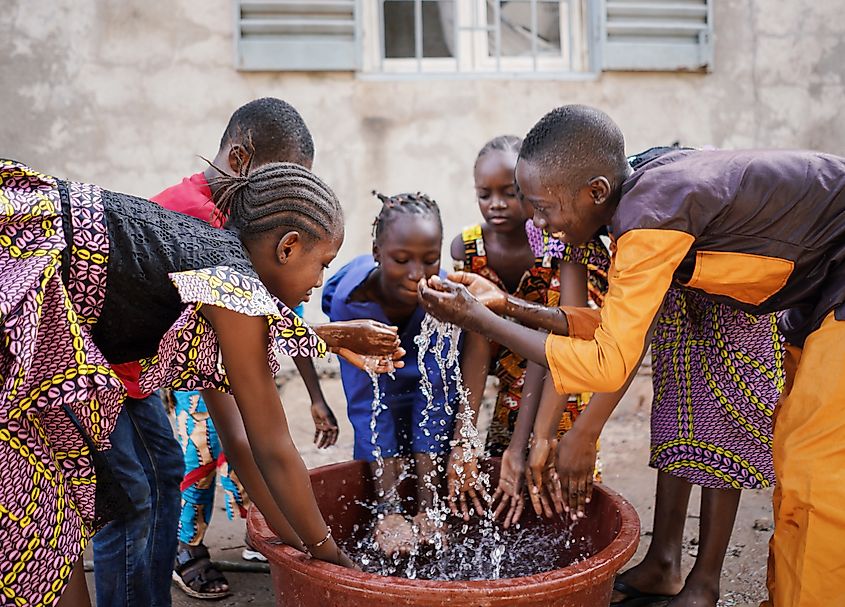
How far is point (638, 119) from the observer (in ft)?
15.8

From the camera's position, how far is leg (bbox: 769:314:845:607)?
78.3 inches

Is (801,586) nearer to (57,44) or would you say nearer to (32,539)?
(32,539)

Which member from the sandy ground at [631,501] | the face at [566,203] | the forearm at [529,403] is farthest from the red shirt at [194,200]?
the sandy ground at [631,501]

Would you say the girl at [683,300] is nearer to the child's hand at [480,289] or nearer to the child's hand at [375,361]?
the child's hand at [480,289]

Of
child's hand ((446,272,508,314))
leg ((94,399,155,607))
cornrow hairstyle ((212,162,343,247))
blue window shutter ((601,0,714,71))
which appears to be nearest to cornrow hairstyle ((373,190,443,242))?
child's hand ((446,272,508,314))

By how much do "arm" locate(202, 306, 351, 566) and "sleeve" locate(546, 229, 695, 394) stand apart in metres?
0.66

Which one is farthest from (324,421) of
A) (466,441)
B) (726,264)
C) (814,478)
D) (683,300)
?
(814,478)

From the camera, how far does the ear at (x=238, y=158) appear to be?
108 inches

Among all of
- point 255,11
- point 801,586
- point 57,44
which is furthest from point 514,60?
point 801,586

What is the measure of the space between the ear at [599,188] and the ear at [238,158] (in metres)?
1.11

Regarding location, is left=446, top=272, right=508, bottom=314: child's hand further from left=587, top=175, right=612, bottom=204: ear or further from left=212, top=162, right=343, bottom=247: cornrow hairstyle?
left=212, top=162, right=343, bottom=247: cornrow hairstyle

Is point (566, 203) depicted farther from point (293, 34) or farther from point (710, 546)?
point (293, 34)

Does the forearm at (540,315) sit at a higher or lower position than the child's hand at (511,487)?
higher

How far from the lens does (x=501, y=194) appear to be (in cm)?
307
